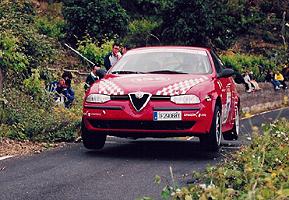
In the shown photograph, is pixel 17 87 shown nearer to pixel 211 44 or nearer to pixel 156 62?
pixel 156 62

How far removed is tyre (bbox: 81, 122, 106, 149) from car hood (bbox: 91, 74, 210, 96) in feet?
2.07

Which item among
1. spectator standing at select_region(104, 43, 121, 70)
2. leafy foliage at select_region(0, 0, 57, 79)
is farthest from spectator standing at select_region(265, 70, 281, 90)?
spectator standing at select_region(104, 43, 121, 70)

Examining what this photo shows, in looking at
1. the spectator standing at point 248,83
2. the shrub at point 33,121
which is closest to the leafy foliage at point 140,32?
the spectator standing at point 248,83

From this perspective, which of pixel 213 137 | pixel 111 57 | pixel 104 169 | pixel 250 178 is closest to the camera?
pixel 250 178

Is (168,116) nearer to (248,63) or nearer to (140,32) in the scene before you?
(140,32)

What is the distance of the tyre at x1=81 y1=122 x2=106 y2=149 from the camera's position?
1105 cm

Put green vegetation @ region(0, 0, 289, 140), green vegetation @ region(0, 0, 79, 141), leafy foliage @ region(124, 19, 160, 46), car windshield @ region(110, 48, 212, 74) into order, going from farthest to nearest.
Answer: leafy foliage @ region(124, 19, 160, 46), green vegetation @ region(0, 0, 289, 140), green vegetation @ region(0, 0, 79, 141), car windshield @ region(110, 48, 212, 74)

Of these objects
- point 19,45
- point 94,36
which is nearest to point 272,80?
point 94,36

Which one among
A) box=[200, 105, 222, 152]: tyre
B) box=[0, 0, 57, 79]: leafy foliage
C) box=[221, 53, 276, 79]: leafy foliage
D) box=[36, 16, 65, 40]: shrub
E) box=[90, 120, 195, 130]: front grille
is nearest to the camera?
box=[90, 120, 195, 130]: front grille

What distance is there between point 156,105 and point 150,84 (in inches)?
13.7

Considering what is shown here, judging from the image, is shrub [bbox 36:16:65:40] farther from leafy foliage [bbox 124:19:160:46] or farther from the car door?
the car door

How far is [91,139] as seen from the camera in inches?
443

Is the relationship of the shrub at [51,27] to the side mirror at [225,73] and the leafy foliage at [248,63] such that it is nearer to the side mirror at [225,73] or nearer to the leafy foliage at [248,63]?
the leafy foliage at [248,63]

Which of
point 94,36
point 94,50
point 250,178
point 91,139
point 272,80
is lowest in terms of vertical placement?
point 272,80
